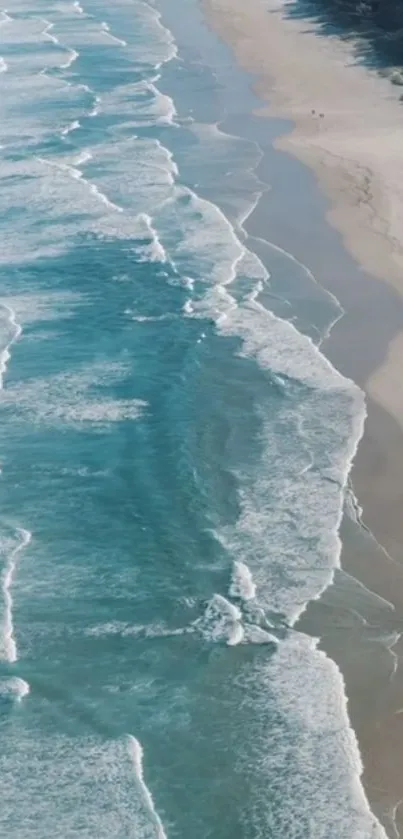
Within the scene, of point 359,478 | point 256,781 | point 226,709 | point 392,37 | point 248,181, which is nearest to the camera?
point 256,781

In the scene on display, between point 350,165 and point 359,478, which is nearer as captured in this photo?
point 359,478

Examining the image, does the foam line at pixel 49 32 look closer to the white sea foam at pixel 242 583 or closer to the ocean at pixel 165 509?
the ocean at pixel 165 509

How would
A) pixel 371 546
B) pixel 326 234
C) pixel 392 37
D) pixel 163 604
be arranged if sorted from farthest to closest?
1. pixel 392 37
2. pixel 326 234
3. pixel 371 546
4. pixel 163 604

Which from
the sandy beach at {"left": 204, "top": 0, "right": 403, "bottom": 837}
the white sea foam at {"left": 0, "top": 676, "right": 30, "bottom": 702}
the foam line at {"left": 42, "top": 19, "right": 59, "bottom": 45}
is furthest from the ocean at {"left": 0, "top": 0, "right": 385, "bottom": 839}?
the foam line at {"left": 42, "top": 19, "right": 59, "bottom": 45}

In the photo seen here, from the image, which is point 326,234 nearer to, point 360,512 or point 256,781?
point 360,512

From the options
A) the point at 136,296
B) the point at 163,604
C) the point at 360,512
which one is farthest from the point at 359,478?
the point at 136,296

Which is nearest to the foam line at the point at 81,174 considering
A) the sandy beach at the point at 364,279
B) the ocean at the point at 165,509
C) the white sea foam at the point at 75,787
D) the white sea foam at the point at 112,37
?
the ocean at the point at 165,509

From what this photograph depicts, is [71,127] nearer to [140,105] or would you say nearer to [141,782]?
[140,105]
